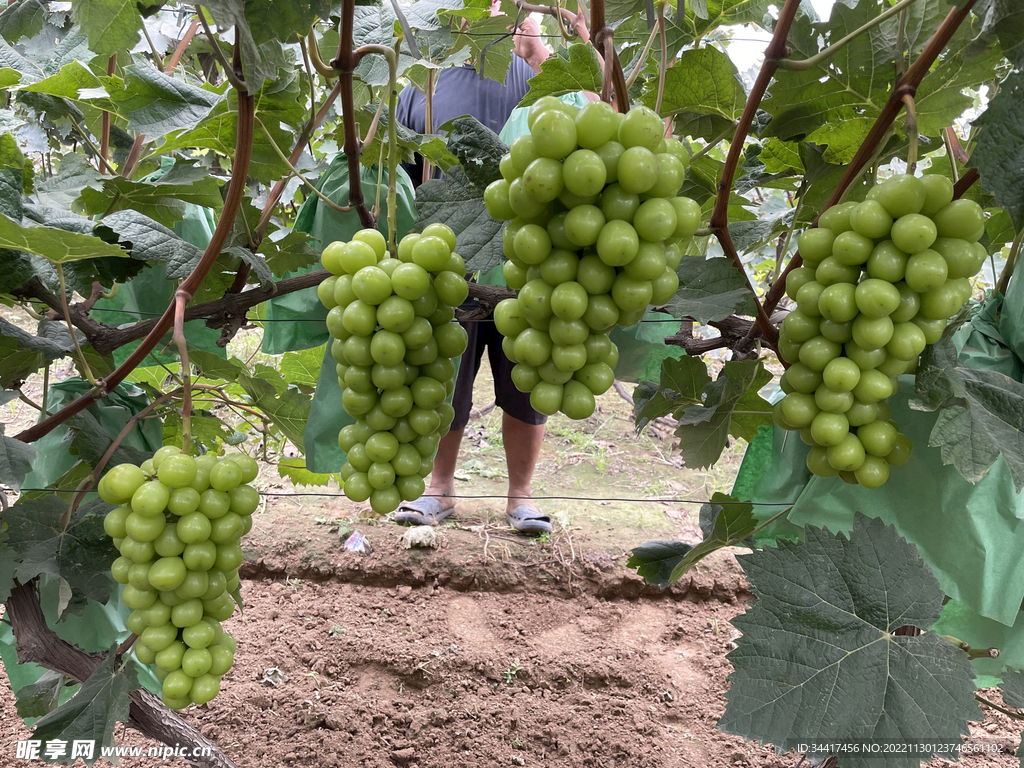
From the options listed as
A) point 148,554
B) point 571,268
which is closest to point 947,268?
point 571,268

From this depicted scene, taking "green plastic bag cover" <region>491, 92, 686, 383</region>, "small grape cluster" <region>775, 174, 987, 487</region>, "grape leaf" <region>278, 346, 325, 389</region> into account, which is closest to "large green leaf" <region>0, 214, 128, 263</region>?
"green plastic bag cover" <region>491, 92, 686, 383</region>

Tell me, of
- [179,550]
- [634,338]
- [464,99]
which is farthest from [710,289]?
[464,99]

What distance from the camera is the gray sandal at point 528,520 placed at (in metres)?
2.61

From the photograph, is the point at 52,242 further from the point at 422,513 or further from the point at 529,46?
the point at 422,513

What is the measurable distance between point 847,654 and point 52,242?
1.07 m

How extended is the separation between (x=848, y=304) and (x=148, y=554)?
0.74m

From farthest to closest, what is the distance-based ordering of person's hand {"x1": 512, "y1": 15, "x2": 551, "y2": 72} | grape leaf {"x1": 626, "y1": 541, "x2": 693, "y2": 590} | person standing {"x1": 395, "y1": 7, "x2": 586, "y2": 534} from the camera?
1. person standing {"x1": 395, "y1": 7, "x2": 586, "y2": 534}
2. person's hand {"x1": 512, "y1": 15, "x2": 551, "y2": 72}
3. grape leaf {"x1": 626, "y1": 541, "x2": 693, "y2": 590}

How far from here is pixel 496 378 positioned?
251 centimetres

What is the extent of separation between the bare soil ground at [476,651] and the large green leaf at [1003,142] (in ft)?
2.41

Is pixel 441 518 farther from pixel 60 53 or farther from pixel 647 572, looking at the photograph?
pixel 60 53

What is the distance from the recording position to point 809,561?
883mm

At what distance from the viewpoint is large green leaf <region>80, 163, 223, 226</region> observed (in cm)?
104

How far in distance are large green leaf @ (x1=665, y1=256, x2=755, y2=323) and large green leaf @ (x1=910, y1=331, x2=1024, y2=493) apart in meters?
0.19

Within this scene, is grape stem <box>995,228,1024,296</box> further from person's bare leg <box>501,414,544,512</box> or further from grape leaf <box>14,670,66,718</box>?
person's bare leg <box>501,414,544,512</box>
